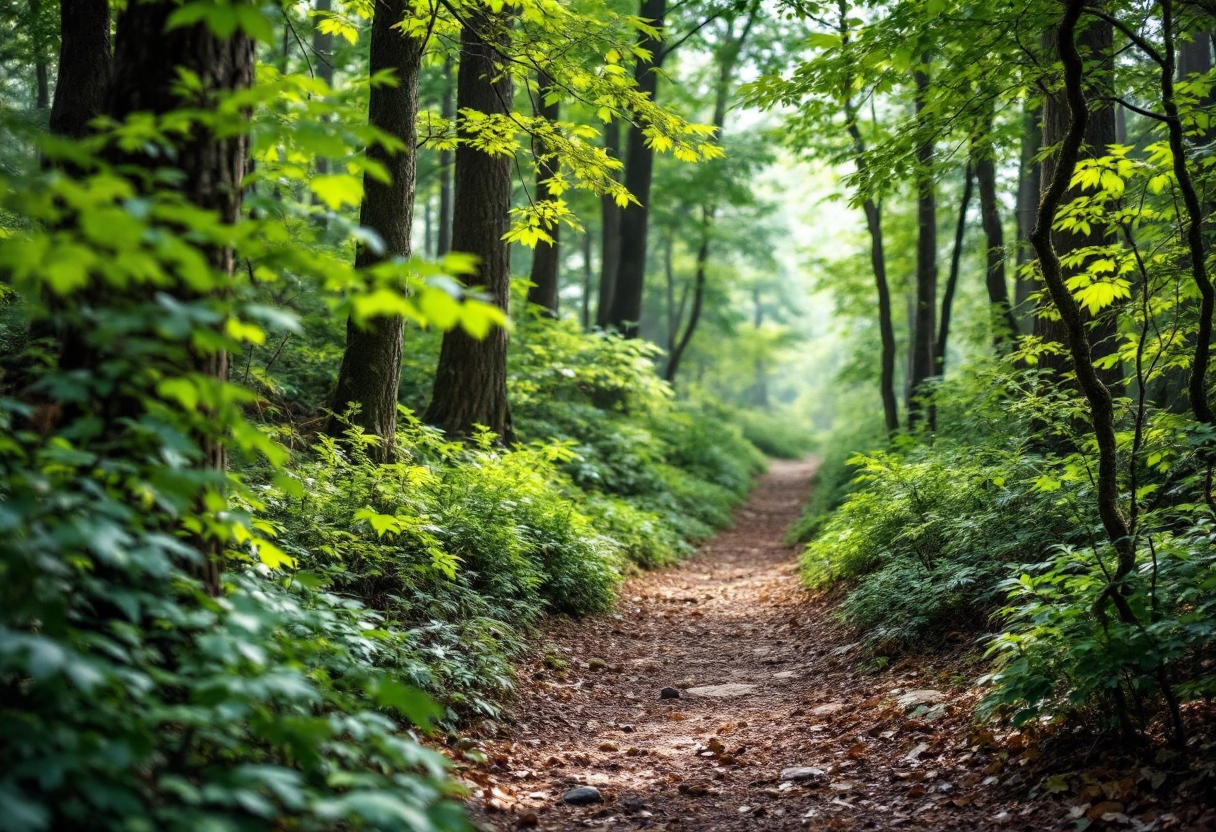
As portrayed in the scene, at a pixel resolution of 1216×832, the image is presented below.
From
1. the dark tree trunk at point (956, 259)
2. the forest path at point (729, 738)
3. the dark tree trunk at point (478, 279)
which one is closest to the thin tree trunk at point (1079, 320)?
the forest path at point (729, 738)

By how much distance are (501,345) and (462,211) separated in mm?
1555

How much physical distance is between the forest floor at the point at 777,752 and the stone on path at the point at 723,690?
24mm

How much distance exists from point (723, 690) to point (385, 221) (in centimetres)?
470

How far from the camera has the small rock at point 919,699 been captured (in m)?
4.91

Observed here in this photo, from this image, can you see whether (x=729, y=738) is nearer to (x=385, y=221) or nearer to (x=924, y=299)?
(x=385, y=221)

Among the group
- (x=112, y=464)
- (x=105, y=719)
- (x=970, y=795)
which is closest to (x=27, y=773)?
(x=105, y=719)

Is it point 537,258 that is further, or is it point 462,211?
point 537,258

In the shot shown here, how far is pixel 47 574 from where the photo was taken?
2.18 m

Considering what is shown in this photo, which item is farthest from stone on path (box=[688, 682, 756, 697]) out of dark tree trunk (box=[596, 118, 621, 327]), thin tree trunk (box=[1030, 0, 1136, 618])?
dark tree trunk (box=[596, 118, 621, 327])

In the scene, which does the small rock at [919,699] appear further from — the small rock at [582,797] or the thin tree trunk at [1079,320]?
the small rock at [582,797]

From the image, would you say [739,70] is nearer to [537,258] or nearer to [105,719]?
[537,258]

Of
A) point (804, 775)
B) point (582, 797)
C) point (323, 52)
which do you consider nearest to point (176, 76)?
point (582, 797)

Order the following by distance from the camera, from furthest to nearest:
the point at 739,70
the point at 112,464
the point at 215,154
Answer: the point at 739,70, the point at 215,154, the point at 112,464

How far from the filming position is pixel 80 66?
717cm
